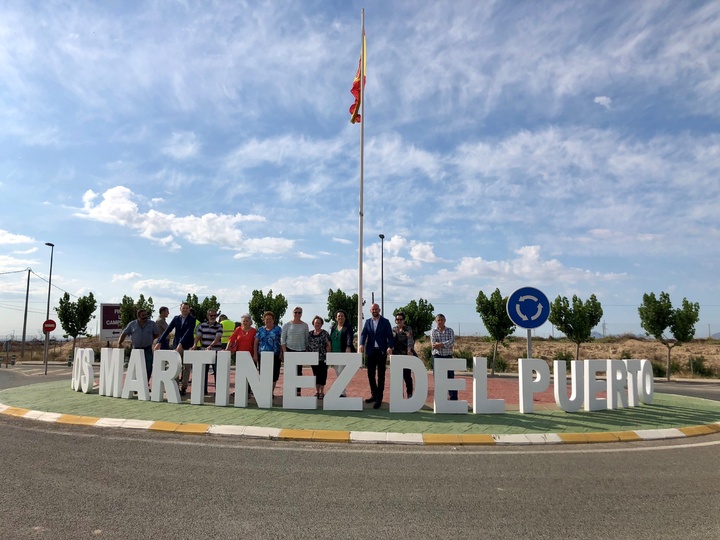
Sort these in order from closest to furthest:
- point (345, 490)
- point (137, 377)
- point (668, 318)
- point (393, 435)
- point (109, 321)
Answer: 1. point (345, 490)
2. point (393, 435)
3. point (137, 377)
4. point (109, 321)
5. point (668, 318)

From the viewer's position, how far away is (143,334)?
11422 millimetres

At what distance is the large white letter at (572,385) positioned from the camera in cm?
962

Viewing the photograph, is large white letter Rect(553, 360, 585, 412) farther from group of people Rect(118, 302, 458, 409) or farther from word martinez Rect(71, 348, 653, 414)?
group of people Rect(118, 302, 458, 409)

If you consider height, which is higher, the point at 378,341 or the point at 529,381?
the point at 378,341

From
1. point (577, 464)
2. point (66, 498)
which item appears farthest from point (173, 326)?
point (577, 464)

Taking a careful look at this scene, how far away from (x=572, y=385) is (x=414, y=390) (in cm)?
282

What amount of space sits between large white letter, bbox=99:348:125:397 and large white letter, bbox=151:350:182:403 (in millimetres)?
1138

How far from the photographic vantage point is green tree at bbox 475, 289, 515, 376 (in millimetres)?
28141

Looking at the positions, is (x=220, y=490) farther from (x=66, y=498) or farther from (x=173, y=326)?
(x=173, y=326)

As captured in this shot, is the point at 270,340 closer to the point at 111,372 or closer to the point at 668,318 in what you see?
the point at 111,372

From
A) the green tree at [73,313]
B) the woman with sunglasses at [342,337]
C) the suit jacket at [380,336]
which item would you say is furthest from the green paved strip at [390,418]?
the green tree at [73,313]

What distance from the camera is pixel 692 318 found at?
2716 cm

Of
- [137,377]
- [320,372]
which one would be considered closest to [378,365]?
[320,372]

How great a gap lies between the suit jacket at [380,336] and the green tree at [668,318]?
22.6 meters
